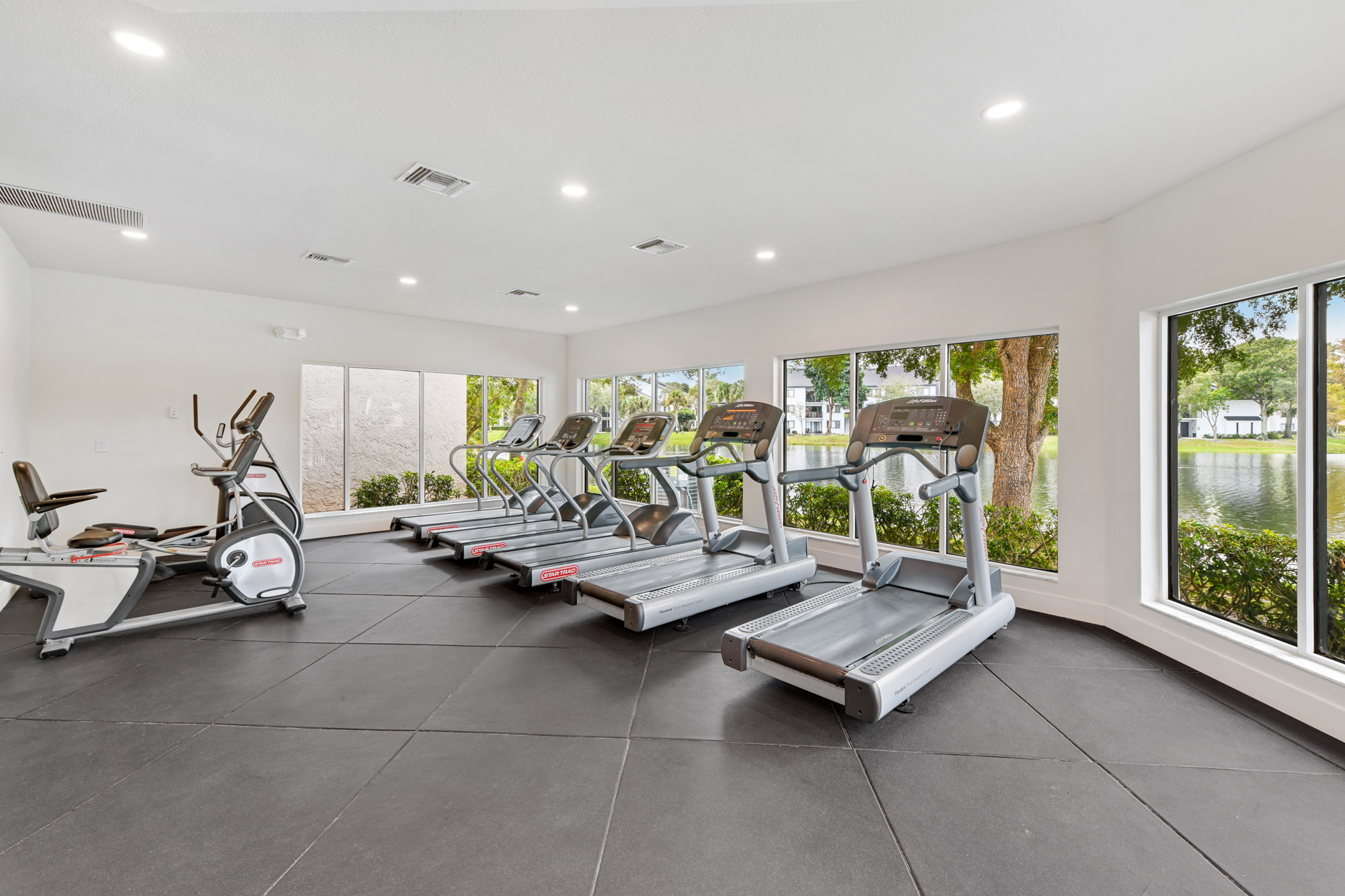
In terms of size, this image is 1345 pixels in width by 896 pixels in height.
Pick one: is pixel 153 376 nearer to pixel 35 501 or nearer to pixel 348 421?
pixel 348 421

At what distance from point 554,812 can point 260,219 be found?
4327mm

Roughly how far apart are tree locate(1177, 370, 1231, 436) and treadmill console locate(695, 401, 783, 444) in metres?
2.54

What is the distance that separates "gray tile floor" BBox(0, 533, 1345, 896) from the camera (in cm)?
176

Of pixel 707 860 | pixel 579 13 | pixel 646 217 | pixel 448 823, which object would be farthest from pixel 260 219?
pixel 707 860

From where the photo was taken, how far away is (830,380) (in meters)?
5.78

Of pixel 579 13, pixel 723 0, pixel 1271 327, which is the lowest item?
pixel 1271 327

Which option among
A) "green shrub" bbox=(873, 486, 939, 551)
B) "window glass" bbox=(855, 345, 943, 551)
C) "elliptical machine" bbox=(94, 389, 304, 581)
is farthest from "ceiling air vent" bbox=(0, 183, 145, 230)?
"green shrub" bbox=(873, 486, 939, 551)

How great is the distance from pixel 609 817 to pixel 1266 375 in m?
4.03

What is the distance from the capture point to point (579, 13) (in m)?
2.02

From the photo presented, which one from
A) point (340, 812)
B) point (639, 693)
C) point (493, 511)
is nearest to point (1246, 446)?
point (639, 693)

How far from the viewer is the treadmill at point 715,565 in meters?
3.78

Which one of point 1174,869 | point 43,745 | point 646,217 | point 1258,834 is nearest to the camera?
point 1174,869

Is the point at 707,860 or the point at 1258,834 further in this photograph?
the point at 1258,834

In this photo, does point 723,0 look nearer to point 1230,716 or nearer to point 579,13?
point 579,13
